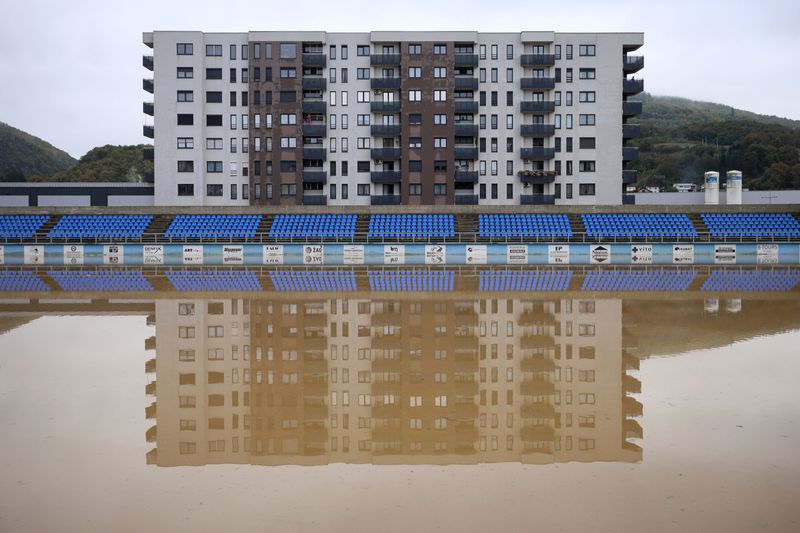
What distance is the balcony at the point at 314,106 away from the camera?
222ft

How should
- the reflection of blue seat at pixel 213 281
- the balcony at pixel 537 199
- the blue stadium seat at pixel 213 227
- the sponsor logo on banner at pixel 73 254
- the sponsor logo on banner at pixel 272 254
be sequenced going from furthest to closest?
the balcony at pixel 537 199
the blue stadium seat at pixel 213 227
the sponsor logo on banner at pixel 73 254
the sponsor logo on banner at pixel 272 254
the reflection of blue seat at pixel 213 281

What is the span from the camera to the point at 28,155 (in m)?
170

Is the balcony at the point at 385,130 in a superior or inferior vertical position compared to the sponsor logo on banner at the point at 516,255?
superior

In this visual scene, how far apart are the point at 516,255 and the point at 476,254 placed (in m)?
2.86

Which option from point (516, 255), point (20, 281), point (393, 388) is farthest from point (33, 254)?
point (393, 388)

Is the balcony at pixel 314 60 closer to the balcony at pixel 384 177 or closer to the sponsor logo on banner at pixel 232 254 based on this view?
the balcony at pixel 384 177

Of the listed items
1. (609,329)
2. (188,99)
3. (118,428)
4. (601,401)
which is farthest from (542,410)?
(188,99)

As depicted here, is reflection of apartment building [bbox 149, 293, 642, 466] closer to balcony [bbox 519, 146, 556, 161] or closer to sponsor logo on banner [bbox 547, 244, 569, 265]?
sponsor logo on banner [bbox 547, 244, 569, 265]

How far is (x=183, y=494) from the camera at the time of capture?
33.1ft

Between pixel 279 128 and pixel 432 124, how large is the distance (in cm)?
1464

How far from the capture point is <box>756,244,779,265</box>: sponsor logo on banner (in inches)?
Answer: 1989

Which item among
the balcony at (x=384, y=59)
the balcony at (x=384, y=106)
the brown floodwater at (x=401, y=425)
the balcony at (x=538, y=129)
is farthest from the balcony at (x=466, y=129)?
the brown floodwater at (x=401, y=425)

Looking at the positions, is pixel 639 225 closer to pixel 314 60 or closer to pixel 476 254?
pixel 476 254

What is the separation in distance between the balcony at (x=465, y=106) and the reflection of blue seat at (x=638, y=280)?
1085 inches
